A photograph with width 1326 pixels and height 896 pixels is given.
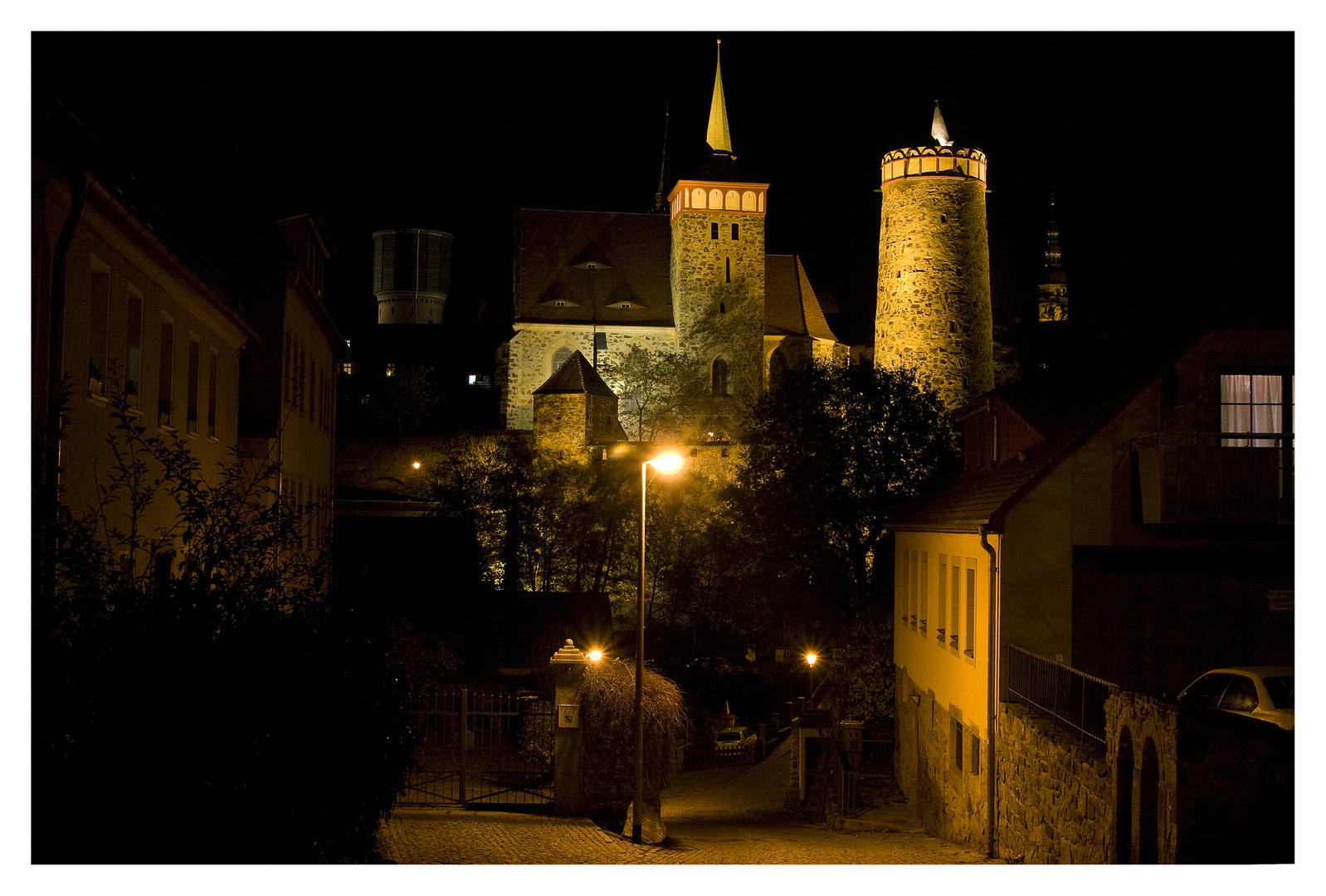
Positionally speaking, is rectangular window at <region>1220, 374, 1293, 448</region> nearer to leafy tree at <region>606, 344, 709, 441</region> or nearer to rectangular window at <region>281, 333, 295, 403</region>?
rectangular window at <region>281, 333, 295, 403</region>

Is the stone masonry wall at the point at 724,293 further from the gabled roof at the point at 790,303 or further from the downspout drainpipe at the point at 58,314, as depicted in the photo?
the downspout drainpipe at the point at 58,314

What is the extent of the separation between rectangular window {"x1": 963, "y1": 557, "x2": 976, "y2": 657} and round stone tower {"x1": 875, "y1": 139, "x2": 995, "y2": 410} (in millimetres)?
24190

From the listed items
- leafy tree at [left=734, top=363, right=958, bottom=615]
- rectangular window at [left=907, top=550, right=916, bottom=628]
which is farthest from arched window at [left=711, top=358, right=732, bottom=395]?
rectangular window at [left=907, top=550, right=916, bottom=628]

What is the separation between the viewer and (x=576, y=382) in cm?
5088

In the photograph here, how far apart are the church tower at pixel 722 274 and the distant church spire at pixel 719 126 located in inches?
116

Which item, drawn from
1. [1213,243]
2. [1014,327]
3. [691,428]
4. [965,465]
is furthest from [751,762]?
[1014,327]

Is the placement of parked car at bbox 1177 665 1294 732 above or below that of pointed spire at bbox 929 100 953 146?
below

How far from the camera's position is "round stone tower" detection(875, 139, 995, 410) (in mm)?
39750

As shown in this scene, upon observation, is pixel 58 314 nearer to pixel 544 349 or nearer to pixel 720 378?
pixel 720 378

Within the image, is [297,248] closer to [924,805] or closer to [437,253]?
[924,805]

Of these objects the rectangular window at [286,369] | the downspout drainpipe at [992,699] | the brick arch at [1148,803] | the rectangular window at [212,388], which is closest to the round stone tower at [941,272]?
the rectangular window at [286,369]

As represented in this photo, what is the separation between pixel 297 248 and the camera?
2041cm

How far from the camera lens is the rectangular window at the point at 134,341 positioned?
37.3 ft

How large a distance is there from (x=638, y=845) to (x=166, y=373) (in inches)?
259
